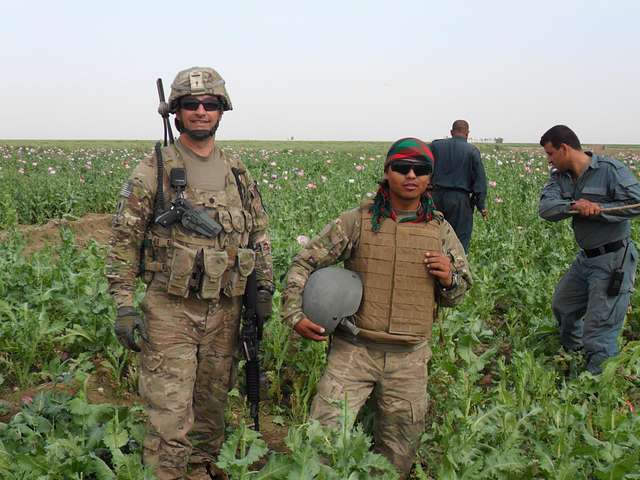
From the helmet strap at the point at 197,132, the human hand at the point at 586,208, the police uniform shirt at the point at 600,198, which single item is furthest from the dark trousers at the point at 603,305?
the helmet strap at the point at 197,132

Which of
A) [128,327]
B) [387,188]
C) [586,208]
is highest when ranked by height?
[387,188]

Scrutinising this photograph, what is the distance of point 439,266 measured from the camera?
319 centimetres

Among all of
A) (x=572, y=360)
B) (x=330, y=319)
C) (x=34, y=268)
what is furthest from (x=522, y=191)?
(x=330, y=319)

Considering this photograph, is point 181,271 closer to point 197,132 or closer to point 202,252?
point 202,252

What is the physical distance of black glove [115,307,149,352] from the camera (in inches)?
123

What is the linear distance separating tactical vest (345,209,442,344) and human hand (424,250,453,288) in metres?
0.04

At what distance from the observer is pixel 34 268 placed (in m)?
5.98

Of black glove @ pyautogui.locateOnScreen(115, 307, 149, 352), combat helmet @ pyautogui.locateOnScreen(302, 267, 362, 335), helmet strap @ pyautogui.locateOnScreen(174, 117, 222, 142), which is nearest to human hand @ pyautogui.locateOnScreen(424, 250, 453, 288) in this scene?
combat helmet @ pyautogui.locateOnScreen(302, 267, 362, 335)

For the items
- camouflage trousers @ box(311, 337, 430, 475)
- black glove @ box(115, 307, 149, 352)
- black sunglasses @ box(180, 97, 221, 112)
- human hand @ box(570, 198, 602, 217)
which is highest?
black sunglasses @ box(180, 97, 221, 112)

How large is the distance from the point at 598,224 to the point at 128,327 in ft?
12.0

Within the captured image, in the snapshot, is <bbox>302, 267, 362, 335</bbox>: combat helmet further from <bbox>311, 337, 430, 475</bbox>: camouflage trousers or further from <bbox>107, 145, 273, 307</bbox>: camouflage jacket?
<bbox>107, 145, 273, 307</bbox>: camouflage jacket

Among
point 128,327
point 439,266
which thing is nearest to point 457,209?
point 439,266

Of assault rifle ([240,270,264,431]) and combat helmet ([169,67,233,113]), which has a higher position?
combat helmet ([169,67,233,113])

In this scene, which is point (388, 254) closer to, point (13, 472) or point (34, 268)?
point (13, 472)
